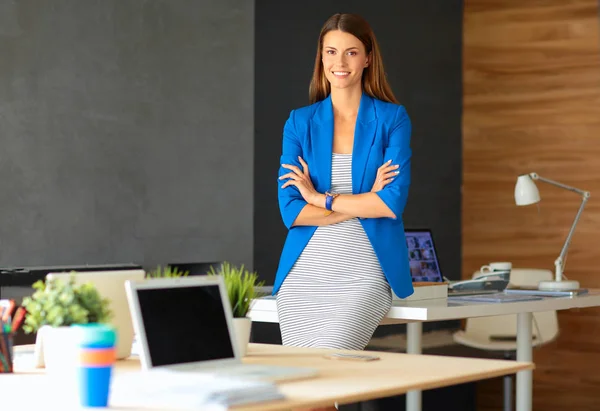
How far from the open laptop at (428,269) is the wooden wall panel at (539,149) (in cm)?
169

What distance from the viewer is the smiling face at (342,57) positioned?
3.18 metres

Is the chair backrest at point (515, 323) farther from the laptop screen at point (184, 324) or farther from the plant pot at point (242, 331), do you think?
the laptop screen at point (184, 324)

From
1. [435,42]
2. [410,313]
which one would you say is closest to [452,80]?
[435,42]

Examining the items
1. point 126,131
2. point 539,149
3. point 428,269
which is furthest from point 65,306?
point 539,149

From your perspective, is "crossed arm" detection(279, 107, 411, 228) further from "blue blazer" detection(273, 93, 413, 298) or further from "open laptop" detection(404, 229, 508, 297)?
"open laptop" detection(404, 229, 508, 297)

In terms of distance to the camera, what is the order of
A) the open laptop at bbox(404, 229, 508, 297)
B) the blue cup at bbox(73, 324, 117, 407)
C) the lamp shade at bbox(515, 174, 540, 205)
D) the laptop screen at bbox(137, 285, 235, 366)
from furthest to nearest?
the lamp shade at bbox(515, 174, 540, 205) < the open laptop at bbox(404, 229, 508, 297) < the laptop screen at bbox(137, 285, 235, 366) < the blue cup at bbox(73, 324, 117, 407)

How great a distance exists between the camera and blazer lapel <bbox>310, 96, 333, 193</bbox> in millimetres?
3248

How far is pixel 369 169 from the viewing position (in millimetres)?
3223

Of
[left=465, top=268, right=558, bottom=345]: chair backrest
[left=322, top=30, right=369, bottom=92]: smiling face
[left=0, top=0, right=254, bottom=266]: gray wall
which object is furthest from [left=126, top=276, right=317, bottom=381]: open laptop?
[left=465, top=268, right=558, bottom=345]: chair backrest

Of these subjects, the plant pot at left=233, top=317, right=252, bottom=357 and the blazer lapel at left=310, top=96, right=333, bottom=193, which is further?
the blazer lapel at left=310, top=96, right=333, bottom=193

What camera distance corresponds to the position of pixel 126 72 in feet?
13.2

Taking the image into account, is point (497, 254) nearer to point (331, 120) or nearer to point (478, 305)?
point (478, 305)

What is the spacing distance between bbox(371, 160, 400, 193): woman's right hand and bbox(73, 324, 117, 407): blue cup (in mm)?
1606

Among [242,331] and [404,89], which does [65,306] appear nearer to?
[242,331]
